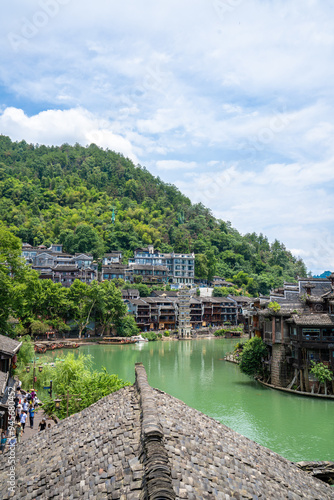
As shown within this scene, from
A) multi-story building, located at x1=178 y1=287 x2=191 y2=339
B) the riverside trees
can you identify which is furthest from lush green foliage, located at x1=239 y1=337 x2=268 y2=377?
multi-story building, located at x1=178 y1=287 x2=191 y2=339

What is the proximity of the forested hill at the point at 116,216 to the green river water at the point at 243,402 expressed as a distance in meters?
49.3

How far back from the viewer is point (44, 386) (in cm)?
2122

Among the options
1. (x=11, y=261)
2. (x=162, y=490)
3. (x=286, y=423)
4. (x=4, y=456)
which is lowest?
(x=286, y=423)

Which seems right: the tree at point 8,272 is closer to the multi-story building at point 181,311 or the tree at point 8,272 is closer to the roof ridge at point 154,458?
the roof ridge at point 154,458

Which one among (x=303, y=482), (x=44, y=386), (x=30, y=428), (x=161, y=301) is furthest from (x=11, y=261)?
A: (x=161, y=301)

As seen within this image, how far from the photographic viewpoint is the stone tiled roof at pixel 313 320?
76.3ft

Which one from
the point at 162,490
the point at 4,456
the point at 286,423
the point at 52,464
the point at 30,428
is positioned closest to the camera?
the point at 162,490

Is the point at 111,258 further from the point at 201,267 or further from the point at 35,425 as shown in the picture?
the point at 35,425

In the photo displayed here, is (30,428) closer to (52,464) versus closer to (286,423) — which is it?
(52,464)

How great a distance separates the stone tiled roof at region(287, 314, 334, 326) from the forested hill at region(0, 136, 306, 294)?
63.6 m

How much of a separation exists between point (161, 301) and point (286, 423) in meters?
45.2

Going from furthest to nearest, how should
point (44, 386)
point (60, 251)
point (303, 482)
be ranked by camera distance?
point (60, 251) → point (44, 386) → point (303, 482)

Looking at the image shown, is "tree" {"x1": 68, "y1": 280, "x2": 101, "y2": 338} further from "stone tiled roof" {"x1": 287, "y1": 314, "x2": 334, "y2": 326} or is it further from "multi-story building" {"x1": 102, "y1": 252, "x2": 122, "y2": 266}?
"stone tiled roof" {"x1": 287, "y1": 314, "x2": 334, "y2": 326}

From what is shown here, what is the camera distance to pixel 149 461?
4.34 meters
